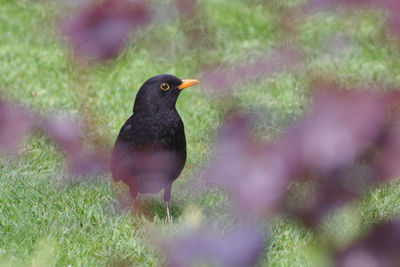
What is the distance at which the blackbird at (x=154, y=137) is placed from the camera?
3.84 metres

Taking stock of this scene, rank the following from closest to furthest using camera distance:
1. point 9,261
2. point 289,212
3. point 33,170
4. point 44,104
Answer: point 289,212
point 9,261
point 33,170
point 44,104

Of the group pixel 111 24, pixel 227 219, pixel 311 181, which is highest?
pixel 111 24

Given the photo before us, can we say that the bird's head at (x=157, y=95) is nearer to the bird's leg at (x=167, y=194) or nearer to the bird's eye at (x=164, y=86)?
the bird's eye at (x=164, y=86)

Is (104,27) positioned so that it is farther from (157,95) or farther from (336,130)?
(157,95)

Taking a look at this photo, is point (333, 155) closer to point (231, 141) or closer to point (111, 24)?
point (231, 141)

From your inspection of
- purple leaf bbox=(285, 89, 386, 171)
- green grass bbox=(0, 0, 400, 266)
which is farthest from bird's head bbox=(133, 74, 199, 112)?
purple leaf bbox=(285, 89, 386, 171)

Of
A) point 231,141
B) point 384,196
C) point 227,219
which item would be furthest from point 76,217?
point 231,141

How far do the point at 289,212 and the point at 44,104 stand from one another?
504cm

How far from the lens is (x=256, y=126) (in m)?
1.45

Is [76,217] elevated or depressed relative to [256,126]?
depressed

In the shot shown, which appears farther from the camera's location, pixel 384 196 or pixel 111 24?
pixel 384 196

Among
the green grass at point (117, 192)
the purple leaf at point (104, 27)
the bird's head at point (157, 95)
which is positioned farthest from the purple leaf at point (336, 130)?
the bird's head at point (157, 95)

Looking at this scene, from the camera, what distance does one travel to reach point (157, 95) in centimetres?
399

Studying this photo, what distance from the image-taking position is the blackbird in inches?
151
